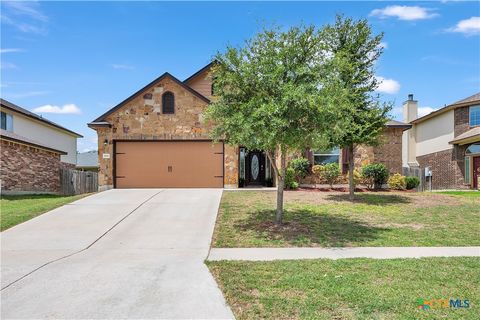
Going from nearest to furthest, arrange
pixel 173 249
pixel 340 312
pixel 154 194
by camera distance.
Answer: pixel 340 312 → pixel 173 249 → pixel 154 194

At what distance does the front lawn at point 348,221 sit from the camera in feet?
29.8

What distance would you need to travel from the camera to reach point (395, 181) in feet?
63.0

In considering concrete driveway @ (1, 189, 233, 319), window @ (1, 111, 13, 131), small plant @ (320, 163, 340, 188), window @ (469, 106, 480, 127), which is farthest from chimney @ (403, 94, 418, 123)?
window @ (1, 111, 13, 131)

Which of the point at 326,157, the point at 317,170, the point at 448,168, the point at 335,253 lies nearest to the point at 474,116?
the point at 448,168

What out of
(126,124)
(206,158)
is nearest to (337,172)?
(206,158)

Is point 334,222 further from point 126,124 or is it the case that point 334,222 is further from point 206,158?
point 126,124

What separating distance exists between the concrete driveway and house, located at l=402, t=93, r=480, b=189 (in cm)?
1986

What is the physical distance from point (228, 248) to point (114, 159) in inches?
491

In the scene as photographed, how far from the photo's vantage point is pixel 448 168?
26.8 metres

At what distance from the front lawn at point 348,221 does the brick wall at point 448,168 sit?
11.4 m

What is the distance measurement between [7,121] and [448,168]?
1145 inches

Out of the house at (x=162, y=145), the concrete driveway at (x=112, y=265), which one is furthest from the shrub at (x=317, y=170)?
the concrete driveway at (x=112, y=265)

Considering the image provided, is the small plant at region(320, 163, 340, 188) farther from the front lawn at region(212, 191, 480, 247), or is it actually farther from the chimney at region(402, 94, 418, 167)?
the chimney at region(402, 94, 418, 167)

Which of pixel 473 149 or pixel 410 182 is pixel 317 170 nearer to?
pixel 410 182
